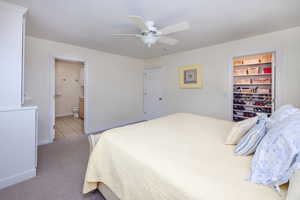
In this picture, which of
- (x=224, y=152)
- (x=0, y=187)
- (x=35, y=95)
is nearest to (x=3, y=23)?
(x=35, y=95)

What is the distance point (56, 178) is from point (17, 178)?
454 mm

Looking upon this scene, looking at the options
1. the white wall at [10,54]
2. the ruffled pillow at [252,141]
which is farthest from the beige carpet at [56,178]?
the ruffled pillow at [252,141]

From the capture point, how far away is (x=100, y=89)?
3848 mm

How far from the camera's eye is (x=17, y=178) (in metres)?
1.71

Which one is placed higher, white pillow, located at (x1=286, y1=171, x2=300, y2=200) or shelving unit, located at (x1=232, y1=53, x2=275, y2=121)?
shelving unit, located at (x1=232, y1=53, x2=275, y2=121)

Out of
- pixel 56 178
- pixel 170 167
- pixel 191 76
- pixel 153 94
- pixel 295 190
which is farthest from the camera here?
pixel 153 94

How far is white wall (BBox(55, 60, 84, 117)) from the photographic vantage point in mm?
5566

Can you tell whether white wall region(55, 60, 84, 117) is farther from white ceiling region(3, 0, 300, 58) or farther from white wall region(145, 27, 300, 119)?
white wall region(145, 27, 300, 119)

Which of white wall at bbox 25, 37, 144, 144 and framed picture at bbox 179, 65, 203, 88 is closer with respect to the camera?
white wall at bbox 25, 37, 144, 144

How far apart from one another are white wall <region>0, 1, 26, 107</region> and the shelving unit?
4048 millimetres

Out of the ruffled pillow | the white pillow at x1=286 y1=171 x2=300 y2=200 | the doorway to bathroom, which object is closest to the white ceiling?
the ruffled pillow

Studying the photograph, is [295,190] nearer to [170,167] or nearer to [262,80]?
[170,167]

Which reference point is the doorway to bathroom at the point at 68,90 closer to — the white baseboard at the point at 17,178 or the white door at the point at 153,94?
the white door at the point at 153,94

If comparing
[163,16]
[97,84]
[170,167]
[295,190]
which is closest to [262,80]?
[163,16]
